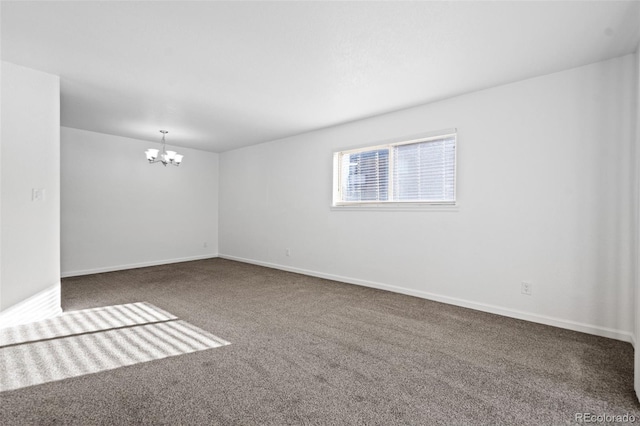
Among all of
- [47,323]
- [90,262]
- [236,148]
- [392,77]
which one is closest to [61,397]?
[47,323]

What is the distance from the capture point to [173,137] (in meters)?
5.64

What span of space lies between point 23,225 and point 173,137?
3123 millimetres

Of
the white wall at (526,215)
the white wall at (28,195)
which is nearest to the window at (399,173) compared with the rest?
the white wall at (526,215)

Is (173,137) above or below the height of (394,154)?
above

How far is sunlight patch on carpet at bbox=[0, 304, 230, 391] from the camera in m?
2.07

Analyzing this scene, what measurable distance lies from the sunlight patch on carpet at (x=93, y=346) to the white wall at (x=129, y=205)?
261 centimetres

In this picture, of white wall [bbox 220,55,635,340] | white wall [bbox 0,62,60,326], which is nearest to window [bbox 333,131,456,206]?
white wall [bbox 220,55,635,340]

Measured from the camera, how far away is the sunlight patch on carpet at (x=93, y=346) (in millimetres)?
2072

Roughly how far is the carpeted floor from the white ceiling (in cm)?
242

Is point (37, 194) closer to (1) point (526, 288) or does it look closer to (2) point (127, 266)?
(2) point (127, 266)

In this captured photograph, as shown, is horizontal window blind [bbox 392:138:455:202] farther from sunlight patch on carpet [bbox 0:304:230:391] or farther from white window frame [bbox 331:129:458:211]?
sunlight patch on carpet [bbox 0:304:230:391]

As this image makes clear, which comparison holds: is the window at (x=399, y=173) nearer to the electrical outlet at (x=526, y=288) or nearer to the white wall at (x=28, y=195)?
the electrical outlet at (x=526, y=288)

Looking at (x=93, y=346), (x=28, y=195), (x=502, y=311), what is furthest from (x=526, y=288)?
(x=28, y=195)

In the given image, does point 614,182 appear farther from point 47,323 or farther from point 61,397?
point 47,323
